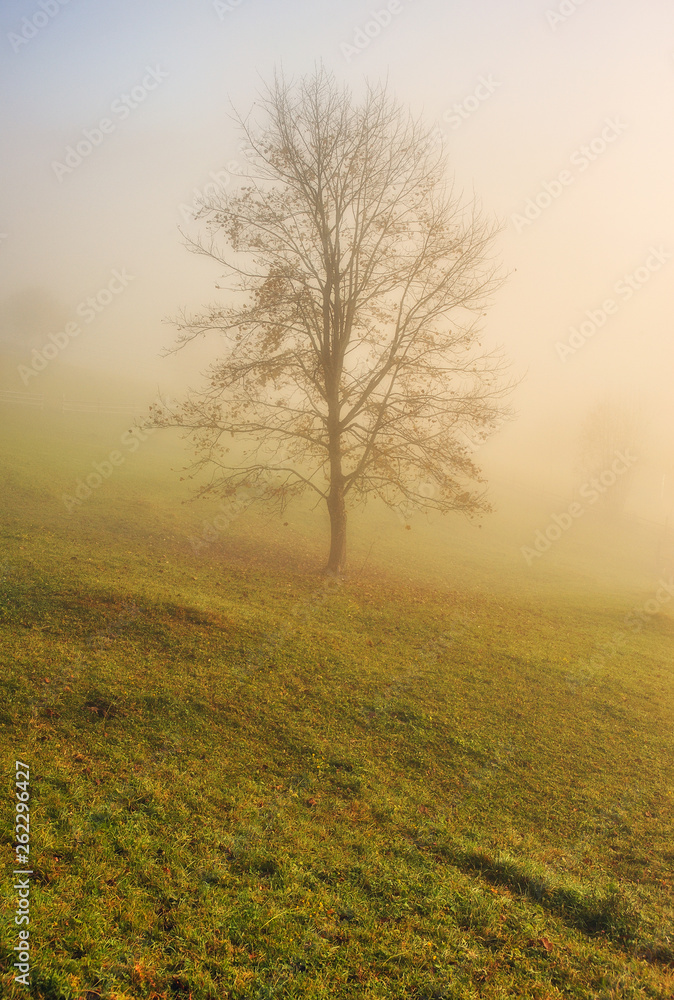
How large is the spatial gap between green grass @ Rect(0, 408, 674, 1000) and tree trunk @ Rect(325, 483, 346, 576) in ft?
7.17

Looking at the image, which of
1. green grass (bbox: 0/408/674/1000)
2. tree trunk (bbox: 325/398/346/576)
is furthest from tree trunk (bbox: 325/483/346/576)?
green grass (bbox: 0/408/674/1000)

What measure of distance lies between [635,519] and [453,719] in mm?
57021

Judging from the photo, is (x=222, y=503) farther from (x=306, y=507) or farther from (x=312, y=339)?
(x=312, y=339)

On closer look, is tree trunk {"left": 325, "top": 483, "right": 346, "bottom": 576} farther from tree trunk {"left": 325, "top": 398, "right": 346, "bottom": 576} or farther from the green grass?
the green grass

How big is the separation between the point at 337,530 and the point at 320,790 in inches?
460

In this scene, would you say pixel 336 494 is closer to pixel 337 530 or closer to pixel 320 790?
pixel 337 530

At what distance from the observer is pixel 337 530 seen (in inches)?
736

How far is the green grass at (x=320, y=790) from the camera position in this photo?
15.5 feet

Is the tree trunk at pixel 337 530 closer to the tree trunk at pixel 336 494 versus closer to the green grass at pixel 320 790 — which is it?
the tree trunk at pixel 336 494

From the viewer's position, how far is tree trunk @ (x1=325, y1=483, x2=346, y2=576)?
18.4 m

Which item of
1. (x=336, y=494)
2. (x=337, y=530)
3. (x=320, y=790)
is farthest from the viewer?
(x=337, y=530)

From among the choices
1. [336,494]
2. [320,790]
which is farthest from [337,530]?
[320,790]

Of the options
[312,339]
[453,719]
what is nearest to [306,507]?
[312,339]

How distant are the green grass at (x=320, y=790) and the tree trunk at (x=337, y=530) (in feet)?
7.17
